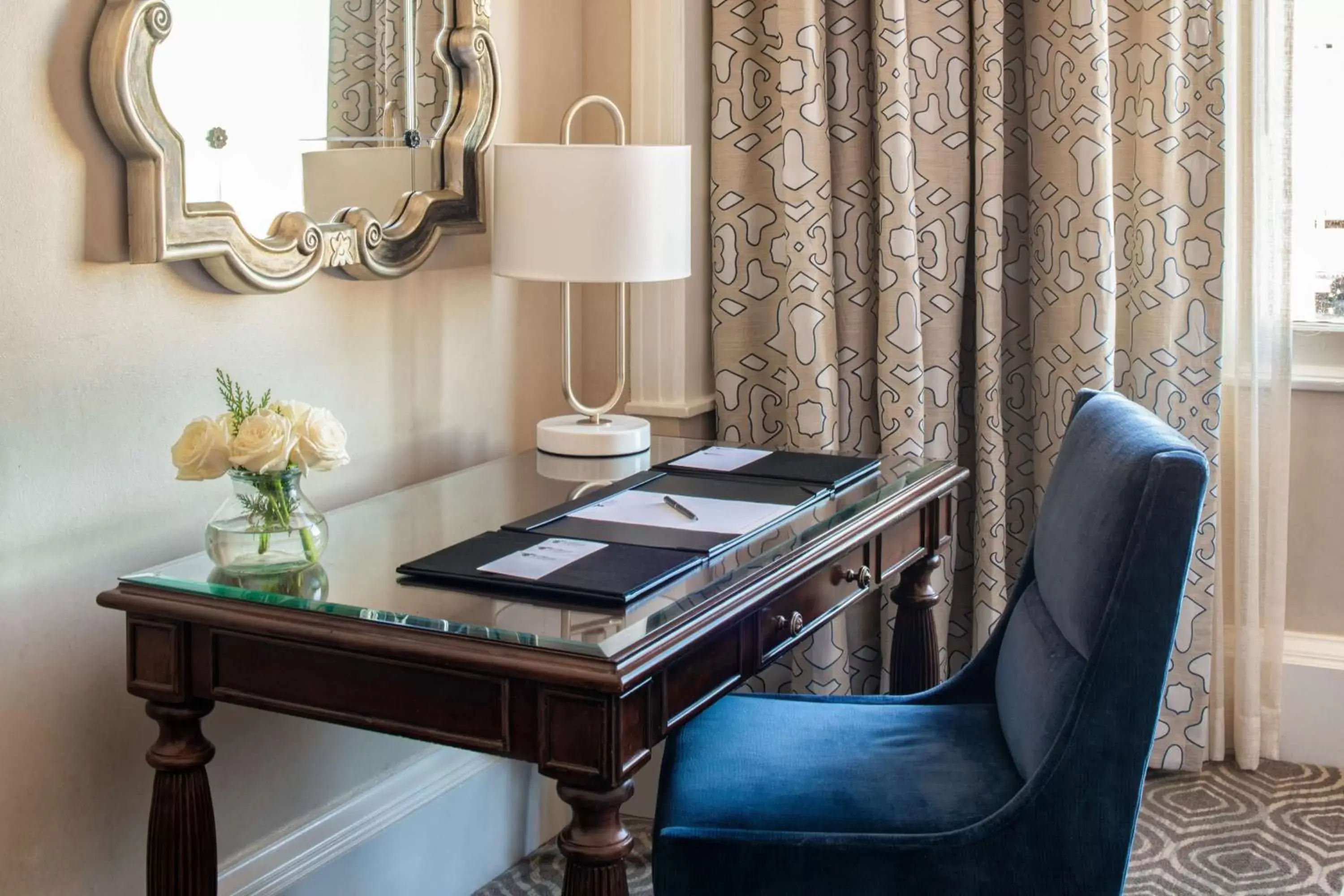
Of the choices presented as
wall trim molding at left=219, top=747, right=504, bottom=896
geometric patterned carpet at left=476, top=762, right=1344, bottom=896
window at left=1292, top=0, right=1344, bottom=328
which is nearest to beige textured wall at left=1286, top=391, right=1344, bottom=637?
window at left=1292, top=0, right=1344, bottom=328


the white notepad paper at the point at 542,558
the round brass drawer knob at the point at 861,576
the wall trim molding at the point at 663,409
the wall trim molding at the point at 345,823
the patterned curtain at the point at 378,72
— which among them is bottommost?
the wall trim molding at the point at 345,823

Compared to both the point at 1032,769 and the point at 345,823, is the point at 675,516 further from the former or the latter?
the point at 345,823

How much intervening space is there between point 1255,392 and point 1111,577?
57.2 inches

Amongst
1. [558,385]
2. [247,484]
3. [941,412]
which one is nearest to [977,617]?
[941,412]

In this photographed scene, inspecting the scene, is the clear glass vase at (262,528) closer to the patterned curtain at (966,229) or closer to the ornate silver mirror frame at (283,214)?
the ornate silver mirror frame at (283,214)

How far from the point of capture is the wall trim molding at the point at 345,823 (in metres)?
2.00

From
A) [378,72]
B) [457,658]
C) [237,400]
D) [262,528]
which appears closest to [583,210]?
[378,72]

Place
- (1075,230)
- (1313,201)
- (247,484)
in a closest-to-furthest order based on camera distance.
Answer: (247,484)
(1075,230)
(1313,201)

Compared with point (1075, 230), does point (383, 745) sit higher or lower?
lower

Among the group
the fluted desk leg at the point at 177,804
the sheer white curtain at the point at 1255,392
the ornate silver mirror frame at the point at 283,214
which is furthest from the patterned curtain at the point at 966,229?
the fluted desk leg at the point at 177,804

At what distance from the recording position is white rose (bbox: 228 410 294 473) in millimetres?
1570

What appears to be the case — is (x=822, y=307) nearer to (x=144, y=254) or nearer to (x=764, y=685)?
(x=764, y=685)

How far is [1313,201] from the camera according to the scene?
9.86 feet

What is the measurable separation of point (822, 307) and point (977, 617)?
2.25 feet
